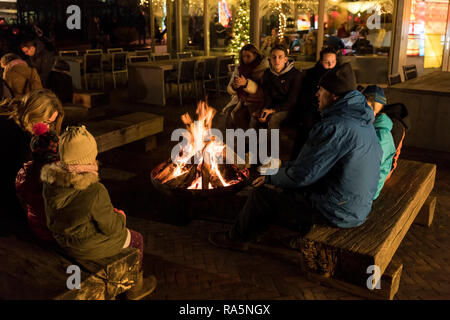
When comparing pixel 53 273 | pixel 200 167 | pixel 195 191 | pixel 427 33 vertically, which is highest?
pixel 427 33

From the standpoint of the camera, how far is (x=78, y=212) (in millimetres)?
2613

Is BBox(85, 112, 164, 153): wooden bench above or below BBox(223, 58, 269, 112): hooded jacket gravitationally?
below

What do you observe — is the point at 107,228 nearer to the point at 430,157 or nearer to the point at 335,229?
the point at 335,229

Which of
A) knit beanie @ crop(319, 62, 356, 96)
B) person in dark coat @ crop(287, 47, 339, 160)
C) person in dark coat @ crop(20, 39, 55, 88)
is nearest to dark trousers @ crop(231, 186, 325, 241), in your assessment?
knit beanie @ crop(319, 62, 356, 96)

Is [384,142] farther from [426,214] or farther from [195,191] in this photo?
[195,191]

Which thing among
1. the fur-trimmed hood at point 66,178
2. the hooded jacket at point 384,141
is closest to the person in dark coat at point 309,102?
the hooded jacket at point 384,141

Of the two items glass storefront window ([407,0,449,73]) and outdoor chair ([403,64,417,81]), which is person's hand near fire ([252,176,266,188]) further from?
glass storefront window ([407,0,449,73])

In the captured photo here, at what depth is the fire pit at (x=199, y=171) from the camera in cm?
392

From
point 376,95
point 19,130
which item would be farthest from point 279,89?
point 19,130

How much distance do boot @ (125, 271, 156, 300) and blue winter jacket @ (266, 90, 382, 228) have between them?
125cm

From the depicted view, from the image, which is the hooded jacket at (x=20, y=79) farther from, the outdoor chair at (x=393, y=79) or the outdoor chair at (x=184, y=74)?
the outdoor chair at (x=393, y=79)

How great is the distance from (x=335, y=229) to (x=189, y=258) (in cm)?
131

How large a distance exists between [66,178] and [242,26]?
10.8m

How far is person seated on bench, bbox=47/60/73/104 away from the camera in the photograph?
627cm
